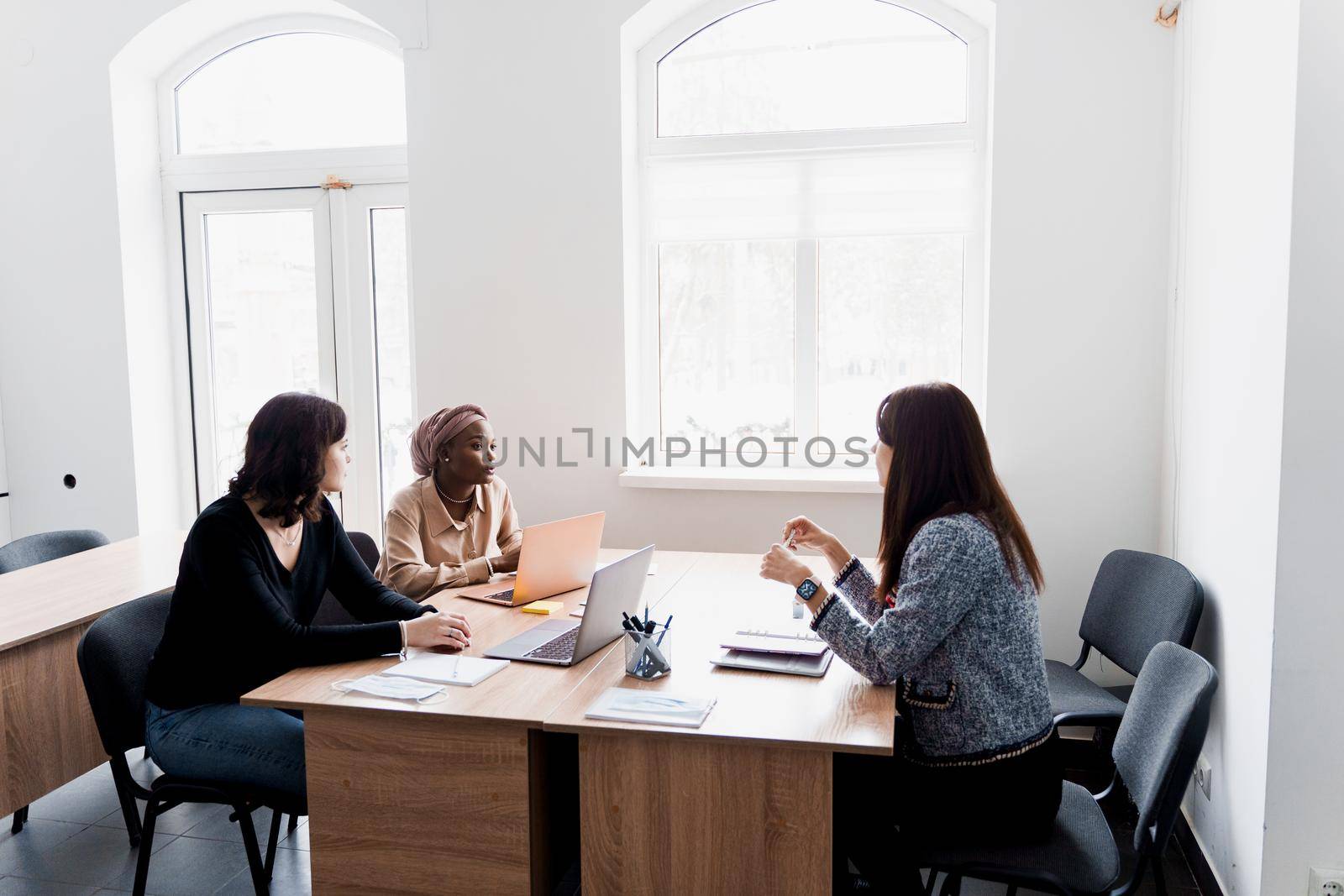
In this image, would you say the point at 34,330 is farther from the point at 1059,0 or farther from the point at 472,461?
the point at 1059,0

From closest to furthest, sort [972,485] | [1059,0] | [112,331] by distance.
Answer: [972,485], [1059,0], [112,331]

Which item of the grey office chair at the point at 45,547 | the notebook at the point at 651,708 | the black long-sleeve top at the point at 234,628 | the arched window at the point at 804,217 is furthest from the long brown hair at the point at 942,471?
the grey office chair at the point at 45,547

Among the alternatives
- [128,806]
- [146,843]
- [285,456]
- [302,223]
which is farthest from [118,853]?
[302,223]

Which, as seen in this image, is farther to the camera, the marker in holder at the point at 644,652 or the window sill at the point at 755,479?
the window sill at the point at 755,479

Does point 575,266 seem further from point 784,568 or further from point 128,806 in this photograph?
point 128,806

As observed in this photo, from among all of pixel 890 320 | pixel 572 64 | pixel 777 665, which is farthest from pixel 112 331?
pixel 777 665

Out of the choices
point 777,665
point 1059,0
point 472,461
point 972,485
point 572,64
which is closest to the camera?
point 972,485

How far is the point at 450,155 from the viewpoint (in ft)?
13.3

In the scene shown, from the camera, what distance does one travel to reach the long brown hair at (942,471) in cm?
195

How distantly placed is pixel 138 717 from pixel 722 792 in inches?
57.6

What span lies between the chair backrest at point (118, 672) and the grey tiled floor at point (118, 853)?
1.79 ft

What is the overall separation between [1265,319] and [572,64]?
2787 millimetres

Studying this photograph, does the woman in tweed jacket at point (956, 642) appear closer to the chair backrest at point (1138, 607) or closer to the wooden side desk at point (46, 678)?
the chair backrest at point (1138, 607)

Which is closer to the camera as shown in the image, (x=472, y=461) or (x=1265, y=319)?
(x=1265, y=319)
